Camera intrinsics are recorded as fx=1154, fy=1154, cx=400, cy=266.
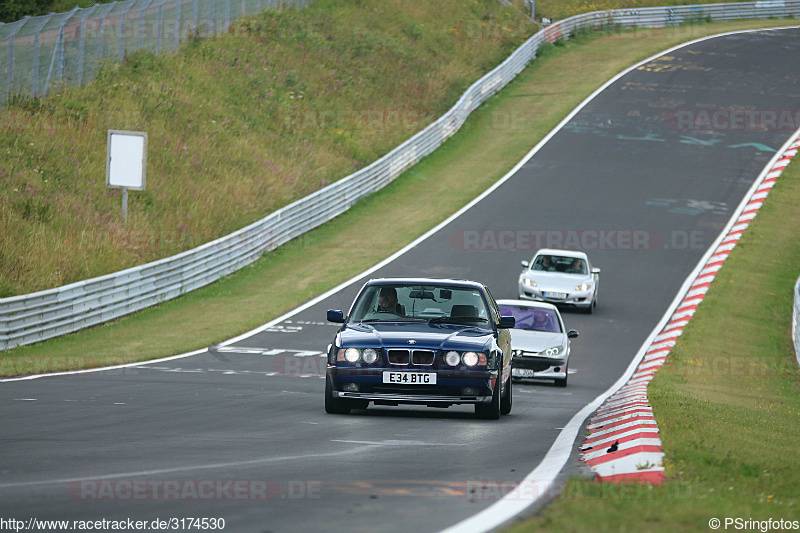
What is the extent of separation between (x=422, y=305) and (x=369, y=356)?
57.8 inches

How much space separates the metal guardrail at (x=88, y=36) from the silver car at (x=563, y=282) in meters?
14.9

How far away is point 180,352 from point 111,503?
14.0m

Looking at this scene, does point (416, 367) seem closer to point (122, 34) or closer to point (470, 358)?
point (470, 358)

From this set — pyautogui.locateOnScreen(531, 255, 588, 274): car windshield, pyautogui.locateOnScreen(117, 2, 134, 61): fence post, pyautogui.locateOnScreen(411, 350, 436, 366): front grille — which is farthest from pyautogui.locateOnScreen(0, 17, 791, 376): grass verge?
pyautogui.locateOnScreen(117, 2, 134, 61): fence post

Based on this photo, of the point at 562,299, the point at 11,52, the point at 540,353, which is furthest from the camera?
the point at 11,52

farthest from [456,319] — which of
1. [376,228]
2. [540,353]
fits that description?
[376,228]

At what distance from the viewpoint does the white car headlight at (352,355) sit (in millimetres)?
12062

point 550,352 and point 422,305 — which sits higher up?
point 422,305

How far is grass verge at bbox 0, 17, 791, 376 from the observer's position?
21.4 m

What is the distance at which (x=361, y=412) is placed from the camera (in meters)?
12.9

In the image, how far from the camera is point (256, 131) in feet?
138

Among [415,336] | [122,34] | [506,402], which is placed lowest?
[506,402]

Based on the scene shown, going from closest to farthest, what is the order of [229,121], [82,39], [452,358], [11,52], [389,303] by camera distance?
[452,358], [389,303], [11,52], [82,39], [229,121]

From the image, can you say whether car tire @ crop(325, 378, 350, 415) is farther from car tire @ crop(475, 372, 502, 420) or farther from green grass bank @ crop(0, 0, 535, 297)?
green grass bank @ crop(0, 0, 535, 297)
